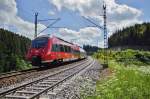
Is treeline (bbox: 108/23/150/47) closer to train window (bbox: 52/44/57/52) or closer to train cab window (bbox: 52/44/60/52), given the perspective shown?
train cab window (bbox: 52/44/60/52)

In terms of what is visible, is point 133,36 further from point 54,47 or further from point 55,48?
point 54,47

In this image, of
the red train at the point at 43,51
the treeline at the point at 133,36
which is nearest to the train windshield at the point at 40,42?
the red train at the point at 43,51

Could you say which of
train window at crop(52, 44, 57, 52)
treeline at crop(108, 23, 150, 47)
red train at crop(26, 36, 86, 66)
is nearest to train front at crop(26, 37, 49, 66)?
red train at crop(26, 36, 86, 66)

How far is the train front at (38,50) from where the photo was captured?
1156 inches

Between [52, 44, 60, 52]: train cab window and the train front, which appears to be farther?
[52, 44, 60, 52]: train cab window

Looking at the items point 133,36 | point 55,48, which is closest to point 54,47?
point 55,48

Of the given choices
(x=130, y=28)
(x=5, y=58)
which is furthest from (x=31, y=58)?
(x=130, y=28)

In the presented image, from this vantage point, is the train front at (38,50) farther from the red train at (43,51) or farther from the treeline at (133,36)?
the treeline at (133,36)

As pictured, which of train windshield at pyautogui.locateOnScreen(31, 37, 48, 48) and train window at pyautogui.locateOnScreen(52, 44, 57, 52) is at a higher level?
train windshield at pyautogui.locateOnScreen(31, 37, 48, 48)

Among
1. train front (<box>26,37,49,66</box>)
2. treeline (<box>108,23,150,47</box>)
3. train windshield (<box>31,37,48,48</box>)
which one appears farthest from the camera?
treeline (<box>108,23,150,47</box>)

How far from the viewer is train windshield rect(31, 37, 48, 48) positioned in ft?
99.5

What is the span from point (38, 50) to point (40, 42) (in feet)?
3.13

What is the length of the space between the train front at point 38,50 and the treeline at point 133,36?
433 feet

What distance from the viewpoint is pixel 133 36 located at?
167750mm
